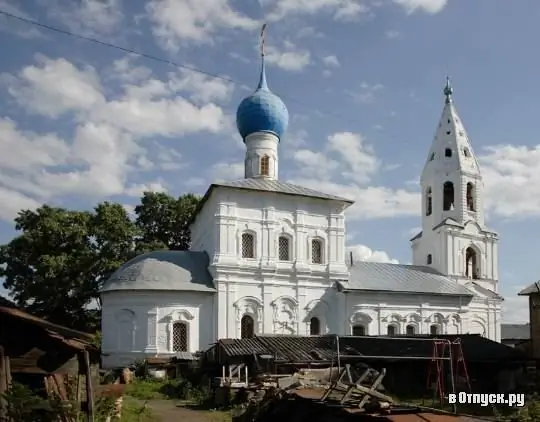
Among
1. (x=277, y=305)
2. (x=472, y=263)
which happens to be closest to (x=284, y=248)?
(x=277, y=305)

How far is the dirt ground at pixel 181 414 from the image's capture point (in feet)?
48.5

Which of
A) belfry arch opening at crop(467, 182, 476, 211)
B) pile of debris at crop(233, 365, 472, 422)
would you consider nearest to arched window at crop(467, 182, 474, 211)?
belfry arch opening at crop(467, 182, 476, 211)

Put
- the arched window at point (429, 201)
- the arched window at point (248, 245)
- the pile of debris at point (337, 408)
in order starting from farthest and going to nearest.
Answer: the arched window at point (429, 201)
the arched window at point (248, 245)
the pile of debris at point (337, 408)

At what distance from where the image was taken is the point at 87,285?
1318 inches

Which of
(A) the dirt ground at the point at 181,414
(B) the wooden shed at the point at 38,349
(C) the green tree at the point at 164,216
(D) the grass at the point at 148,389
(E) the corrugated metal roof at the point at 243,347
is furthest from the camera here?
(C) the green tree at the point at 164,216

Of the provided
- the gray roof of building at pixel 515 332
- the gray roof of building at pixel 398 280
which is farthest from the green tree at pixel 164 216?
the gray roof of building at pixel 515 332

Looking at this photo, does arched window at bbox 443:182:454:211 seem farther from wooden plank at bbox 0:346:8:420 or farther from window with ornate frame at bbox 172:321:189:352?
wooden plank at bbox 0:346:8:420

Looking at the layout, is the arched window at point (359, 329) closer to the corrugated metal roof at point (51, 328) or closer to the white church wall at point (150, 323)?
the white church wall at point (150, 323)

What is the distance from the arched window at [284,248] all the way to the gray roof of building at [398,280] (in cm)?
254

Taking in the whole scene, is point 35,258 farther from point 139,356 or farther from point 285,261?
point 285,261

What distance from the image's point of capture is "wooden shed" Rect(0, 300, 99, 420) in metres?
9.05

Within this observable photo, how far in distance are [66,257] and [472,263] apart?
20.2m

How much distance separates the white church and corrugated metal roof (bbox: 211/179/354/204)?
61mm

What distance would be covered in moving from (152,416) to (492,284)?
2375cm
